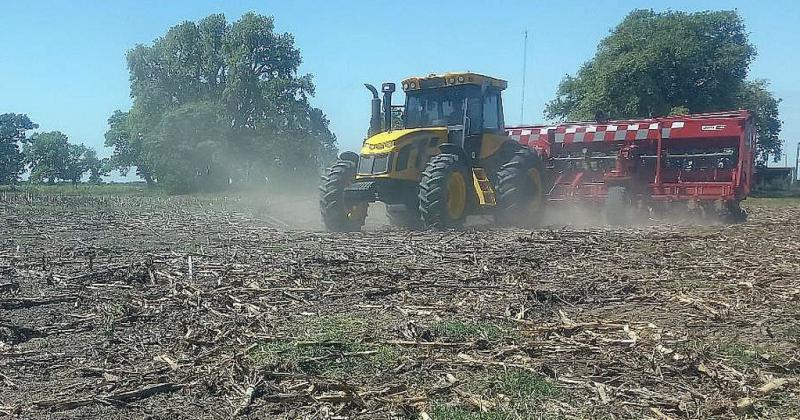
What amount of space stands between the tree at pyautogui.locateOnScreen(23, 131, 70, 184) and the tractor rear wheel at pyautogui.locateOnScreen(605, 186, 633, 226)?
55.2 m

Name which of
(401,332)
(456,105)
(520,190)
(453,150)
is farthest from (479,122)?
(401,332)

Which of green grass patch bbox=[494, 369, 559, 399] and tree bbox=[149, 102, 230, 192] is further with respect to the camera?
tree bbox=[149, 102, 230, 192]

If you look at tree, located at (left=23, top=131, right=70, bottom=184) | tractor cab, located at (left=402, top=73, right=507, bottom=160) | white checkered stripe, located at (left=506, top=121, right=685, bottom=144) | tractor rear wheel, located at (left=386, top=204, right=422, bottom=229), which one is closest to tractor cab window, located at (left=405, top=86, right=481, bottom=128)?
tractor cab, located at (left=402, top=73, right=507, bottom=160)

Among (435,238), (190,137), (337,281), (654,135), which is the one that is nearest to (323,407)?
(337,281)

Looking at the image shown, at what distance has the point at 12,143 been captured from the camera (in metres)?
57.3

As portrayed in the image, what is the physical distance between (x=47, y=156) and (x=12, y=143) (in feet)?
18.0

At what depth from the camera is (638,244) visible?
34.7ft

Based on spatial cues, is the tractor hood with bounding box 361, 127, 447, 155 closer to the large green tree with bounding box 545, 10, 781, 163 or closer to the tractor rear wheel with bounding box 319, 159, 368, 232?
the tractor rear wheel with bounding box 319, 159, 368, 232

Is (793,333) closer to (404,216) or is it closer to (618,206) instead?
(404,216)

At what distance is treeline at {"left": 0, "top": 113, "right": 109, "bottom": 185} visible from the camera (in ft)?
182

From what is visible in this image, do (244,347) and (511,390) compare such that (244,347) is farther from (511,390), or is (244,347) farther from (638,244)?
(638,244)

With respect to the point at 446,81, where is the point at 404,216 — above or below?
below

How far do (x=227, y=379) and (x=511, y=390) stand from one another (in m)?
1.58

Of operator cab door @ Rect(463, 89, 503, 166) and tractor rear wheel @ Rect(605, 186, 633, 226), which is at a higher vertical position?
operator cab door @ Rect(463, 89, 503, 166)
